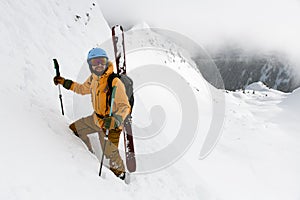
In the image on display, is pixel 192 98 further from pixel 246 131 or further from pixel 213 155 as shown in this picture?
pixel 213 155

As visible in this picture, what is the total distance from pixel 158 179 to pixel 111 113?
11.0 ft

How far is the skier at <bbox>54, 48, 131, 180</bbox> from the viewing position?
615 centimetres

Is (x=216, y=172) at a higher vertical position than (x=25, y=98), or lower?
lower

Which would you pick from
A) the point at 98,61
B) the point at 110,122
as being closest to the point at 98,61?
the point at 98,61

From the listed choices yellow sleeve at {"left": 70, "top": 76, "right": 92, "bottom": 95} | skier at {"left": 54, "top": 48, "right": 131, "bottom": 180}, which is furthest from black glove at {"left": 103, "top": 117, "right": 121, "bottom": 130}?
yellow sleeve at {"left": 70, "top": 76, "right": 92, "bottom": 95}

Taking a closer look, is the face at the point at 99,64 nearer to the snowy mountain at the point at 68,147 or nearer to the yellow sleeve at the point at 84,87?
the yellow sleeve at the point at 84,87

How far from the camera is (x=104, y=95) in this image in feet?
21.2

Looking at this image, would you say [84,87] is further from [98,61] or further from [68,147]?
[68,147]

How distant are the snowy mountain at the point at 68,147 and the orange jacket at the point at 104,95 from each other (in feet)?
3.11

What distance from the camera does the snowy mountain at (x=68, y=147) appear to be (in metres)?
5.21

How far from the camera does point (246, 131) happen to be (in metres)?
24.9

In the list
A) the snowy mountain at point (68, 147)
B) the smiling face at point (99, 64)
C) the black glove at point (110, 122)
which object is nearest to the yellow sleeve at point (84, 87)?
the smiling face at point (99, 64)

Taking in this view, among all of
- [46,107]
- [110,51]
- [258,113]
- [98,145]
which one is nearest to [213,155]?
[110,51]

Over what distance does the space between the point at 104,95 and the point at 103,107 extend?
0.87 ft
